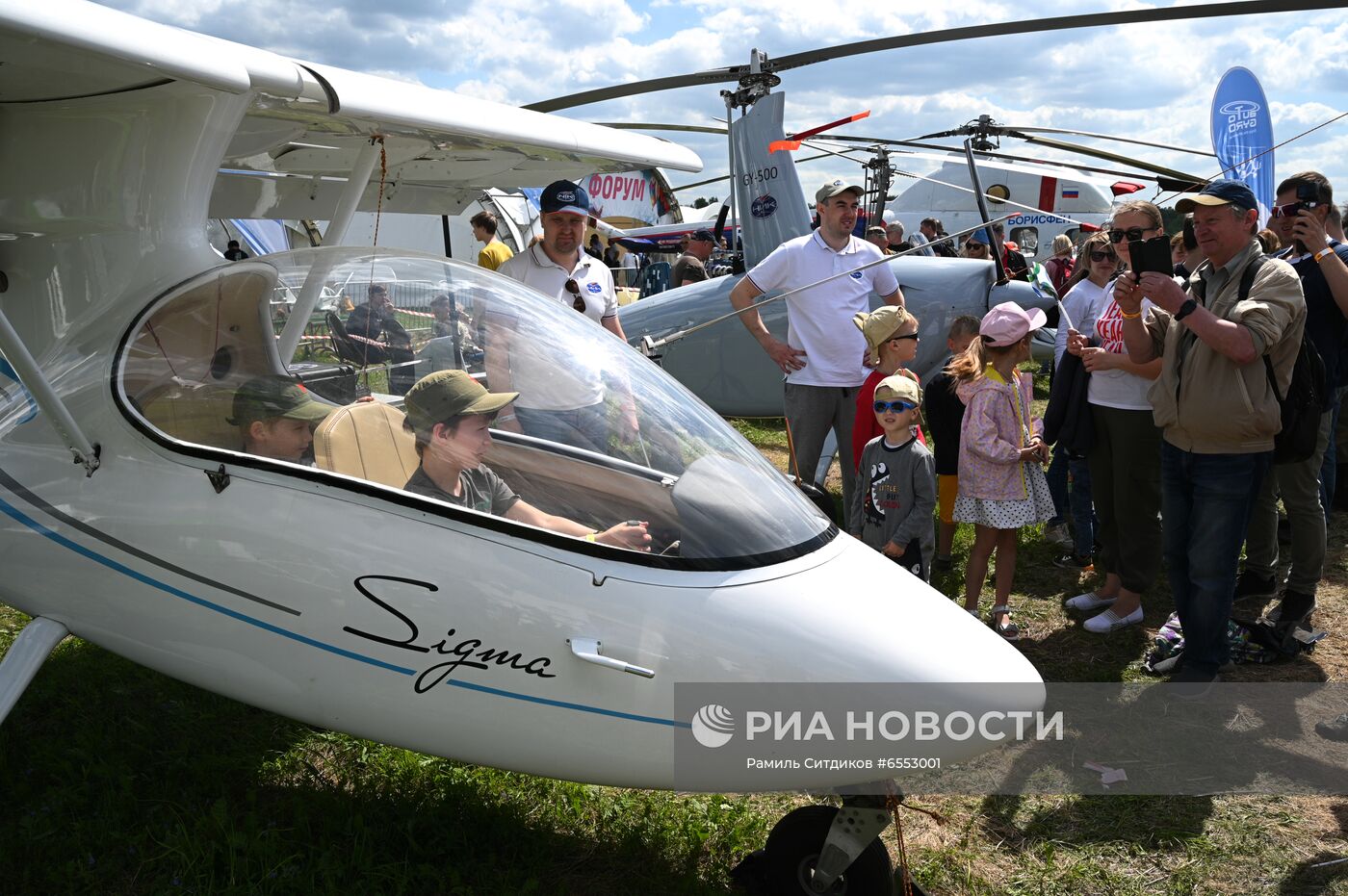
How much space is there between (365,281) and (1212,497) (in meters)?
3.07

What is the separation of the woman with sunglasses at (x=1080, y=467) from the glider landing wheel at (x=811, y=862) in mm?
3193

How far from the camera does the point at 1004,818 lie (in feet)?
11.2

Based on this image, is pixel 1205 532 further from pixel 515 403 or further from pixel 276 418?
pixel 276 418

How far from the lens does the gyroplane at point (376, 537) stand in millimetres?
2451

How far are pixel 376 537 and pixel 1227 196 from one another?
3125 millimetres

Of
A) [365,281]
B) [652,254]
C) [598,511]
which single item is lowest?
[652,254]

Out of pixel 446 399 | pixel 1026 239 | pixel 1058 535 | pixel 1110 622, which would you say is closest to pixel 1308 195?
pixel 1110 622

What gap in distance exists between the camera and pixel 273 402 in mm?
2832

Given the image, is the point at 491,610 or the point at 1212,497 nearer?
the point at 491,610

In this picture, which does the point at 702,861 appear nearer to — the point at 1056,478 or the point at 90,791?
the point at 90,791

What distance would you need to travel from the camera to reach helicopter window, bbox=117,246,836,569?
8.57 ft

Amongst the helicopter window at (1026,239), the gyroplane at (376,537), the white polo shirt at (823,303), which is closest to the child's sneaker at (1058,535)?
the white polo shirt at (823,303)

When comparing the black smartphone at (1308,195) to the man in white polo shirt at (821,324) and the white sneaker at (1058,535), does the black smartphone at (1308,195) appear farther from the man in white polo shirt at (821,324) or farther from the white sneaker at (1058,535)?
the white sneaker at (1058,535)

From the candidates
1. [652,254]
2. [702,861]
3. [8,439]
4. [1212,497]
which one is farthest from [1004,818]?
[652,254]
